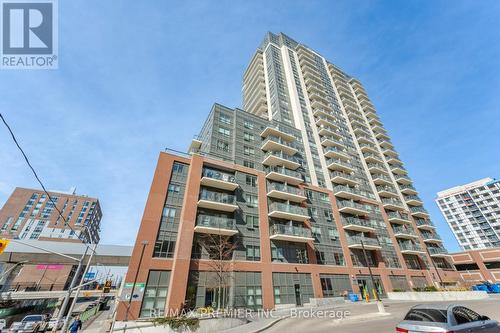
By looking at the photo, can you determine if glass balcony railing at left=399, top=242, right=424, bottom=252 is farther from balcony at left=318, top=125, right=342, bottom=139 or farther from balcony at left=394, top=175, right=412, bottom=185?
balcony at left=318, top=125, right=342, bottom=139

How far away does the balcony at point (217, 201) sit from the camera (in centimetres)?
2544

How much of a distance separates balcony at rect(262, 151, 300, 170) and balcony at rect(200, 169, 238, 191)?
8876 mm

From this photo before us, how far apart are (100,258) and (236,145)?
27.8 meters

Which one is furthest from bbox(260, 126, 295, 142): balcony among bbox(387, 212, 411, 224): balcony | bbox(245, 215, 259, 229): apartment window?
bbox(387, 212, 411, 224): balcony

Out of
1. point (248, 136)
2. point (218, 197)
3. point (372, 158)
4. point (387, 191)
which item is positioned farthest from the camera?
point (372, 158)

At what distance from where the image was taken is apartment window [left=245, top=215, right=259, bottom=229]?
27609mm

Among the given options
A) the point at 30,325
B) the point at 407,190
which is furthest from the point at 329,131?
the point at 30,325

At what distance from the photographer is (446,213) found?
348 feet

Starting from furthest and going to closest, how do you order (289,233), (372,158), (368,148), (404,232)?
(368,148), (372,158), (404,232), (289,233)

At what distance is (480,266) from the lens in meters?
46.8

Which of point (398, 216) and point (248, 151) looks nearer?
point (248, 151)

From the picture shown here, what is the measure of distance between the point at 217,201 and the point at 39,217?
94.5 m

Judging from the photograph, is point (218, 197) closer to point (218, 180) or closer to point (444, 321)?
point (218, 180)

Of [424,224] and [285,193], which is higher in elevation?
[424,224]
